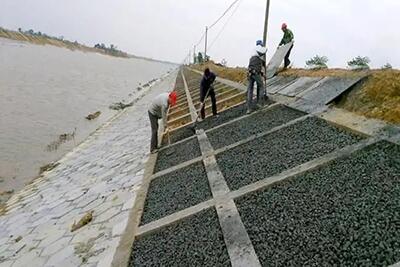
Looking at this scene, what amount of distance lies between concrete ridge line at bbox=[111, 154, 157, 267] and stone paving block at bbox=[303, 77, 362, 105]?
4.43 m

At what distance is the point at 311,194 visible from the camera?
5.67 meters

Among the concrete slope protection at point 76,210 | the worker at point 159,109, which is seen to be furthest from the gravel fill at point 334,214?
the worker at point 159,109

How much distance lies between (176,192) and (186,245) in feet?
6.76

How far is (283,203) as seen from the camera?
569 cm

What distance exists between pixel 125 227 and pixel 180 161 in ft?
9.72

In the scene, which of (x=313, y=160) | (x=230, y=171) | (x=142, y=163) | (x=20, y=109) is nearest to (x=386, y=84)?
(x=313, y=160)

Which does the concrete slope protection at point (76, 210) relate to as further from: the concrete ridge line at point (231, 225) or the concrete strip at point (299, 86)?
the concrete strip at point (299, 86)

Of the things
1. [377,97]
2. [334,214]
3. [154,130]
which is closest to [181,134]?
[154,130]

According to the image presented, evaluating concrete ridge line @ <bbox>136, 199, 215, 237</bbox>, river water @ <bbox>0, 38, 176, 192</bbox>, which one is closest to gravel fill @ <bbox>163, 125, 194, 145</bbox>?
river water @ <bbox>0, 38, 176, 192</bbox>

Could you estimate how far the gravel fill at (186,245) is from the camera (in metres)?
5.03

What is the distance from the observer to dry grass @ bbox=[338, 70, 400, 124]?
745 cm

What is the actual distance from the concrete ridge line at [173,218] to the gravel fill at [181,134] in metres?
5.17

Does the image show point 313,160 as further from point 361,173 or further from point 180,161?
point 180,161

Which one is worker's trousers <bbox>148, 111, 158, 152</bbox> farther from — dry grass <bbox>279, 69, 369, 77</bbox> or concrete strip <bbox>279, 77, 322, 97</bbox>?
dry grass <bbox>279, 69, 369, 77</bbox>
